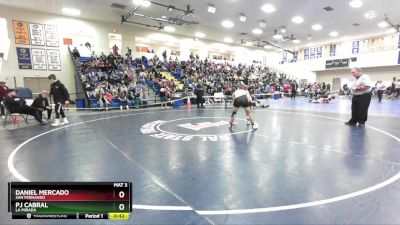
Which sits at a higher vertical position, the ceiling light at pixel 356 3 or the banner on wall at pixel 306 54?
the ceiling light at pixel 356 3

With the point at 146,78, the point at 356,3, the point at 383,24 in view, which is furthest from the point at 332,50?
the point at 146,78

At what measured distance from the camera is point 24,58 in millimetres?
15461

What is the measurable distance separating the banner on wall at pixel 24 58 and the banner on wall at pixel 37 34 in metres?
0.73

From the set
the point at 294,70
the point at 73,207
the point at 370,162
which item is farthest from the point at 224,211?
the point at 294,70

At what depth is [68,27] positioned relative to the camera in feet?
55.8

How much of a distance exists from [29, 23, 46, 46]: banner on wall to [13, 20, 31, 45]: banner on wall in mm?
267

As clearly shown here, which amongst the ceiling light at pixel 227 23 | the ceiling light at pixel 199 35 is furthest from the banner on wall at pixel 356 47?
the ceiling light at pixel 199 35

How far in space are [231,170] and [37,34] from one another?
1783 cm

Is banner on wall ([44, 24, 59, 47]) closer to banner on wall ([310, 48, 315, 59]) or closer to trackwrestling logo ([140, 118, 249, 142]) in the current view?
trackwrestling logo ([140, 118, 249, 142])

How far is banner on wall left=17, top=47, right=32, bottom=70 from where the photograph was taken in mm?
15320

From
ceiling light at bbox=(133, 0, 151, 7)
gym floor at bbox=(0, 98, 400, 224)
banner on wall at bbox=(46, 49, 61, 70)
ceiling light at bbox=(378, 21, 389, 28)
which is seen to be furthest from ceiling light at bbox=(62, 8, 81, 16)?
ceiling light at bbox=(378, 21, 389, 28)

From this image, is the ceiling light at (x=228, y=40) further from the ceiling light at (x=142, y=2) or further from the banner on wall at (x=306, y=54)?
the ceiling light at (x=142, y=2)
